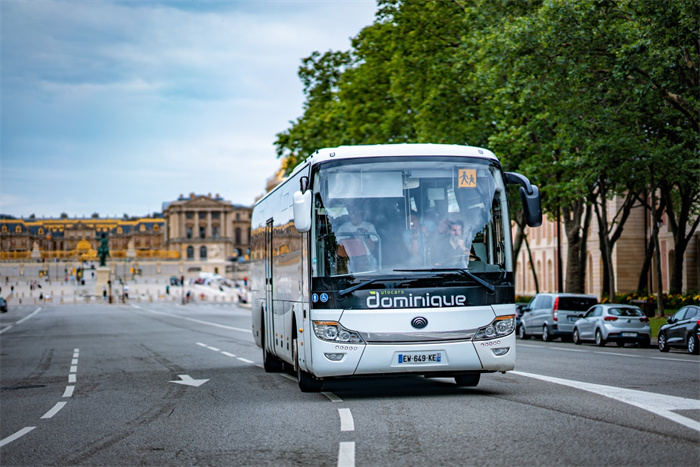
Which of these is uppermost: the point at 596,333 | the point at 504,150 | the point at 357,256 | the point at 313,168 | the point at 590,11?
the point at 590,11

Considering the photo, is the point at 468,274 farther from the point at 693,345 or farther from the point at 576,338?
the point at 576,338

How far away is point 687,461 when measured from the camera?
25.1ft

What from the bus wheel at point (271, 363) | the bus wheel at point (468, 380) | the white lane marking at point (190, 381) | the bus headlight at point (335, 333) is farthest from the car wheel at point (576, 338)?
the bus headlight at point (335, 333)

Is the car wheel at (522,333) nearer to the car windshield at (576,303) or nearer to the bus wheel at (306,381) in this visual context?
the car windshield at (576,303)

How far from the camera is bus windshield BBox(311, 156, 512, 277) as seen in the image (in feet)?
42.5

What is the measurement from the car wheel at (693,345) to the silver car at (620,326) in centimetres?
497

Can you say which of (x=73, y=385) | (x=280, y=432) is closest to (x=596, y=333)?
(x=73, y=385)

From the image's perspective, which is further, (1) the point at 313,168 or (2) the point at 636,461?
(1) the point at 313,168

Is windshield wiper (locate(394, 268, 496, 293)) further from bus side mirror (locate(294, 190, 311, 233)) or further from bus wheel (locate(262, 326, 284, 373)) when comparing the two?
bus wheel (locate(262, 326, 284, 373))

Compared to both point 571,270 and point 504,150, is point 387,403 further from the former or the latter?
point 571,270

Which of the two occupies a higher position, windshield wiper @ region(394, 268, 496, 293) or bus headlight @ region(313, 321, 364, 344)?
windshield wiper @ region(394, 268, 496, 293)

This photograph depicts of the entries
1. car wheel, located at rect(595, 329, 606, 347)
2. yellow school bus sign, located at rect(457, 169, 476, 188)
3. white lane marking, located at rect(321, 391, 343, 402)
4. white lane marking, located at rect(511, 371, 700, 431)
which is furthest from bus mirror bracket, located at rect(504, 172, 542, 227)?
car wheel, located at rect(595, 329, 606, 347)

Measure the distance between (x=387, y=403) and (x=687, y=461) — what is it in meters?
5.32

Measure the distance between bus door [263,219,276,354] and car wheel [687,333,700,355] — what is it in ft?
40.4
